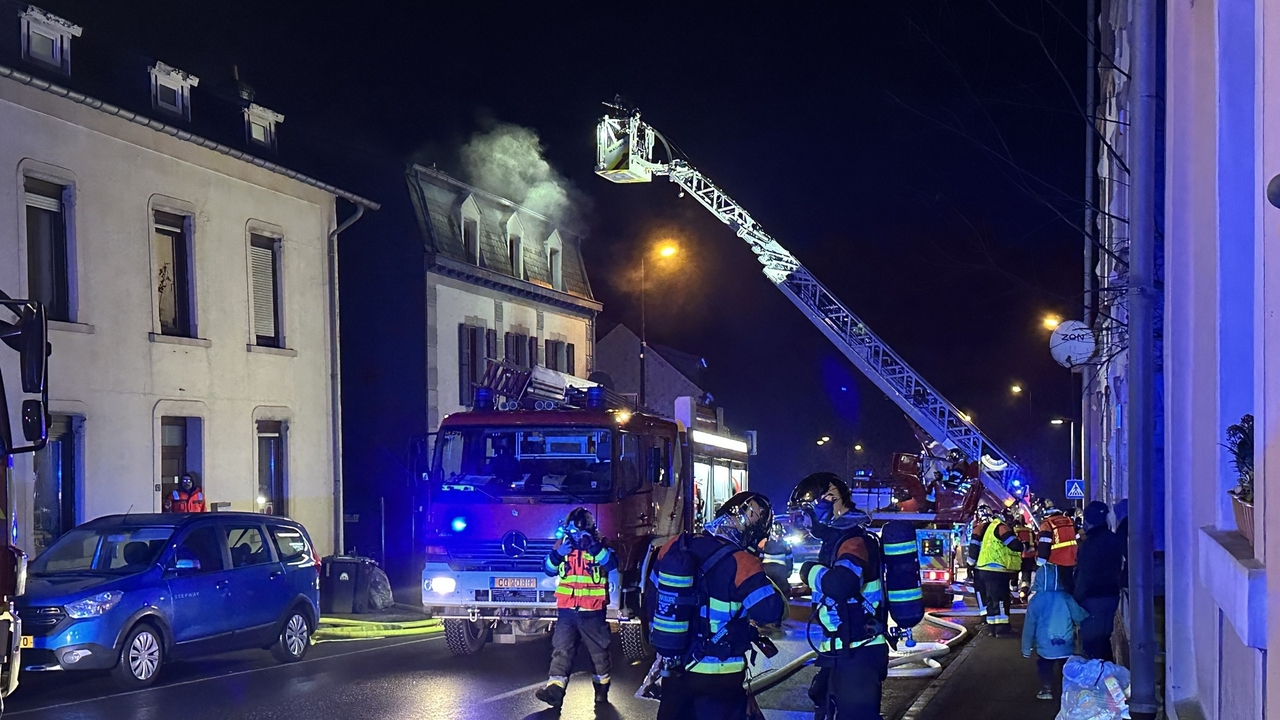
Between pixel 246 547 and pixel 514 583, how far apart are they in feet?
9.11

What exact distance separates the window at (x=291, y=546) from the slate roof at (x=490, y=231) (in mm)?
12717

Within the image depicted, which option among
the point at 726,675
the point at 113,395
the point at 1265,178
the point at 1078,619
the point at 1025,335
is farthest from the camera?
the point at 1025,335

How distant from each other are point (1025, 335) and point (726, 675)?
151 ft

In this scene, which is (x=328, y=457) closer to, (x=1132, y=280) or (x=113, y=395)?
(x=113, y=395)

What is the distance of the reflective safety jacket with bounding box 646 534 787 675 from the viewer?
6533 mm

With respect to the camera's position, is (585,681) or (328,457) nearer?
(585,681)

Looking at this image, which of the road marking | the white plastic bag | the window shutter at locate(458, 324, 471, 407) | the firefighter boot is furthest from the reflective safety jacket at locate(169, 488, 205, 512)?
the white plastic bag

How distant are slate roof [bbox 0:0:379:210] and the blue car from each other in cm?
653

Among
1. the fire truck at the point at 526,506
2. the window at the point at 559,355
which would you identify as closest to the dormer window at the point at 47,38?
the fire truck at the point at 526,506

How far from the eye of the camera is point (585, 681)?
39.8 ft

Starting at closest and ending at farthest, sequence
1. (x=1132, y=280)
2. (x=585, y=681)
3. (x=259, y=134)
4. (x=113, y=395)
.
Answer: (x=1132, y=280)
(x=585, y=681)
(x=113, y=395)
(x=259, y=134)

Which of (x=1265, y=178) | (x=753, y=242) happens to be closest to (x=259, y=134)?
(x=753, y=242)

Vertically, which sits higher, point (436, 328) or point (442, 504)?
point (436, 328)

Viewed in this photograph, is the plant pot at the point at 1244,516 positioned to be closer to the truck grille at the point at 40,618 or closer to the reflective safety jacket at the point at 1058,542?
the reflective safety jacket at the point at 1058,542
